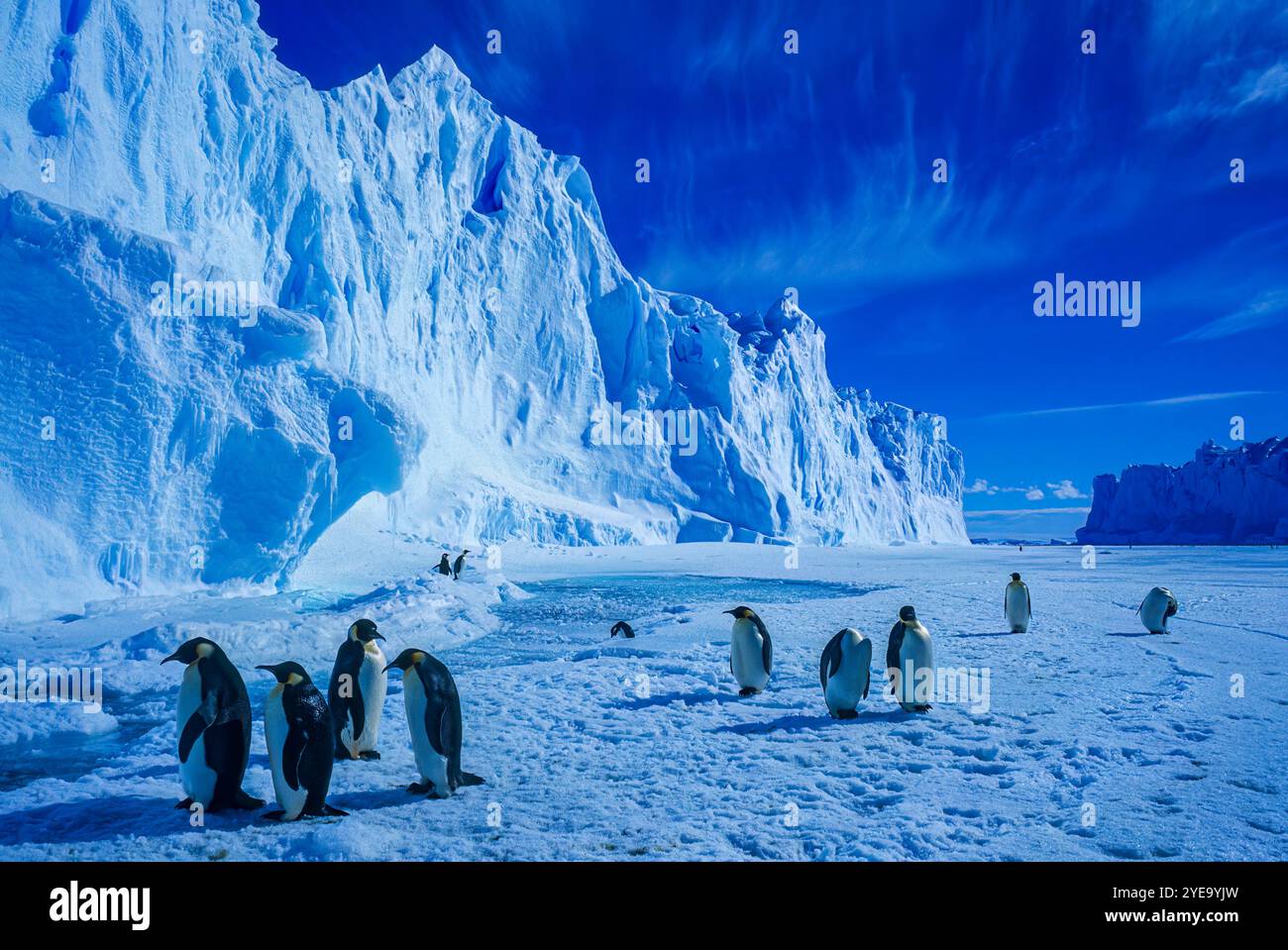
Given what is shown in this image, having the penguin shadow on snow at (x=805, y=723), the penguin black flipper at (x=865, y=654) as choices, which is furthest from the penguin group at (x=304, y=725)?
the penguin black flipper at (x=865, y=654)

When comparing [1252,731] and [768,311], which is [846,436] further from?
[1252,731]

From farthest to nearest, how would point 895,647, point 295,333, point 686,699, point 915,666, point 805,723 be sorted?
point 295,333
point 686,699
point 895,647
point 915,666
point 805,723

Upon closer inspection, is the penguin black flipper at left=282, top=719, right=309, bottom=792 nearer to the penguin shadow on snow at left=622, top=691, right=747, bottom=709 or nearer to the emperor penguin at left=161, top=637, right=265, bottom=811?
the emperor penguin at left=161, top=637, right=265, bottom=811

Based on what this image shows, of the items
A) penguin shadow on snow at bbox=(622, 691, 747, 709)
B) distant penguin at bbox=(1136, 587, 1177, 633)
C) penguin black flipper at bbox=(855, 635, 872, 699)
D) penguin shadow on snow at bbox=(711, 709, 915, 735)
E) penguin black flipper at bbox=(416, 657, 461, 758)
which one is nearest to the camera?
penguin black flipper at bbox=(416, 657, 461, 758)

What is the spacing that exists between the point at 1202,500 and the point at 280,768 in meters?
87.7

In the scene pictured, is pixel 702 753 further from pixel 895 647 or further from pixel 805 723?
pixel 895 647

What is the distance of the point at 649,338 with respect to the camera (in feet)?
152

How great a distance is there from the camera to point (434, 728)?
388cm

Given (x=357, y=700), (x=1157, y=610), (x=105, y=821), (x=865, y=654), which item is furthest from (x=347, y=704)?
(x=1157, y=610)

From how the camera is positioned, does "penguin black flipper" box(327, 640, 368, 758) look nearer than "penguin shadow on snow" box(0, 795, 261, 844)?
No

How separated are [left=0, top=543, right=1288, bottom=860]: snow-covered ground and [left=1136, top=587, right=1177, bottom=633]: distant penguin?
0.29m

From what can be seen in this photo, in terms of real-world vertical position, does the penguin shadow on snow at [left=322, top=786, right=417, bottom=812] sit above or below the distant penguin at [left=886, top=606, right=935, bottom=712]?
below

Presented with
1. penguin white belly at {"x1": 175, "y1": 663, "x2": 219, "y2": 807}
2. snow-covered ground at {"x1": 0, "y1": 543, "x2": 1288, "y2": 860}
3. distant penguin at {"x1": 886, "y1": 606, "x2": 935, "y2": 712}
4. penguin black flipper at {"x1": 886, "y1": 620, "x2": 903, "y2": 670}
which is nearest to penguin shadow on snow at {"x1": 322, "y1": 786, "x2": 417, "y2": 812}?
snow-covered ground at {"x1": 0, "y1": 543, "x2": 1288, "y2": 860}

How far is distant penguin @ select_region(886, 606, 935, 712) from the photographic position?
231 inches
